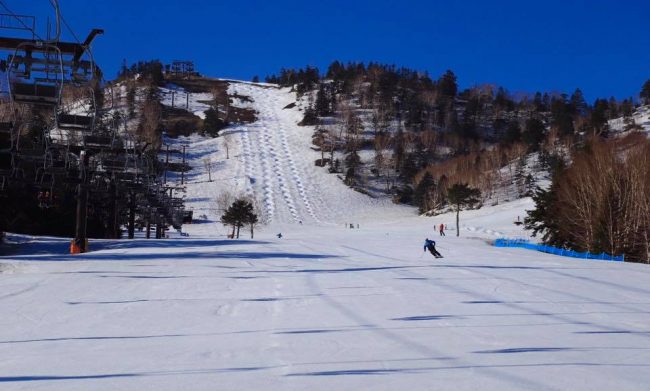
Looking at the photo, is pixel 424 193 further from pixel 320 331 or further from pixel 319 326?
pixel 320 331

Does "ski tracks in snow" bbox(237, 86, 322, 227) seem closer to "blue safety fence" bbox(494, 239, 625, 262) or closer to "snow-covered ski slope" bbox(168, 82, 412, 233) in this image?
"snow-covered ski slope" bbox(168, 82, 412, 233)

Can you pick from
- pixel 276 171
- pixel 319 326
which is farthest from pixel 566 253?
pixel 276 171

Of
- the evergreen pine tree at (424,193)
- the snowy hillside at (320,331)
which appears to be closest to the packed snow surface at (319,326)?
the snowy hillside at (320,331)

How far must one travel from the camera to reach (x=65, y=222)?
60.4m

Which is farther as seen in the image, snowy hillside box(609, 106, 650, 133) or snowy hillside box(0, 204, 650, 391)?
snowy hillside box(609, 106, 650, 133)

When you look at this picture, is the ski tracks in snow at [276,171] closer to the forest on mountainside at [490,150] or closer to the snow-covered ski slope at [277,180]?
the snow-covered ski slope at [277,180]

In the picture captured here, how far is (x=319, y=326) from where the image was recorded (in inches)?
385

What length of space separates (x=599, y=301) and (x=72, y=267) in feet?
53.0

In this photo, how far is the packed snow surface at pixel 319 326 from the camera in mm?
6438

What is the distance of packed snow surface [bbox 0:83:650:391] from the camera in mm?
6438

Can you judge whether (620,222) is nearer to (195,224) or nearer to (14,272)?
(14,272)

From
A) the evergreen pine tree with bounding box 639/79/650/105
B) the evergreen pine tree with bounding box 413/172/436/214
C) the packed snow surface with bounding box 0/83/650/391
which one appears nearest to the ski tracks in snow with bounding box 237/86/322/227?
the evergreen pine tree with bounding box 413/172/436/214

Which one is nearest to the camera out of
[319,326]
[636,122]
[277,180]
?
[319,326]

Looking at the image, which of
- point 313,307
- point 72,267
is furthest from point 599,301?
point 72,267
